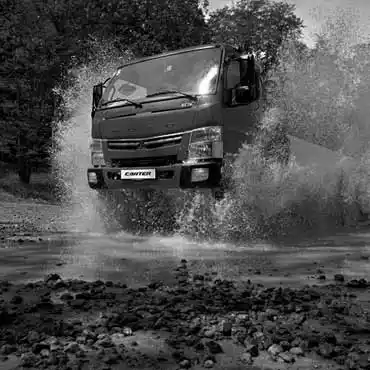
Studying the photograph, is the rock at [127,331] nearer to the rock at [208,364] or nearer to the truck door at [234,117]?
the rock at [208,364]

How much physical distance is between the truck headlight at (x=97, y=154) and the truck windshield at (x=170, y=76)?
2.05 ft

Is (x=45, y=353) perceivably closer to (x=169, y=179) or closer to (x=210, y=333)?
(x=210, y=333)

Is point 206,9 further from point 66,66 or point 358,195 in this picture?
point 358,195

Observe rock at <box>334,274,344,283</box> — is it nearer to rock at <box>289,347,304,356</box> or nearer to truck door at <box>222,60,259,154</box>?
rock at <box>289,347,304,356</box>

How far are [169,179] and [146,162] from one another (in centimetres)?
45

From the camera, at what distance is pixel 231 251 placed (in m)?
6.27

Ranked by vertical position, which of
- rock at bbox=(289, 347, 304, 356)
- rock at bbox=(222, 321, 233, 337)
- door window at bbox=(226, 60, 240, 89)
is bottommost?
rock at bbox=(289, 347, 304, 356)

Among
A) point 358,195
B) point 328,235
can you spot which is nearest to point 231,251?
point 328,235

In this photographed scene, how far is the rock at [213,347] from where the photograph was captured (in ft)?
8.75

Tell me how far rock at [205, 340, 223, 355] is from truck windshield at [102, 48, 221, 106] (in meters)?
4.53

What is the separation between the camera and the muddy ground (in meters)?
2.60

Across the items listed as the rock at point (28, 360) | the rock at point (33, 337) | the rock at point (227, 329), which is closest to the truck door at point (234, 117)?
the rock at point (227, 329)

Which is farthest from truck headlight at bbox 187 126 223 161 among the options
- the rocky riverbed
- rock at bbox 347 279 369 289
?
rock at bbox 347 279 369 289

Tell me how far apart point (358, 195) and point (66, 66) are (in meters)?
17.8
